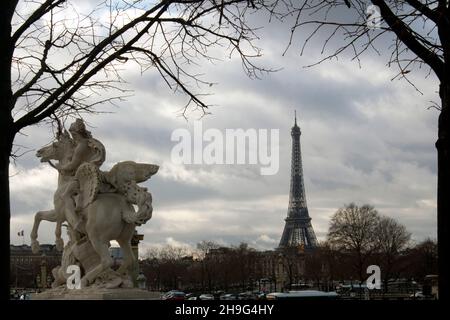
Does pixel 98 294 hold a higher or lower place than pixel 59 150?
lower

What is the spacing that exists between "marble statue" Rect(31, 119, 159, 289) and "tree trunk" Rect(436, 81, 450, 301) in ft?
22.7

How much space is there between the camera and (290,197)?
135 metres

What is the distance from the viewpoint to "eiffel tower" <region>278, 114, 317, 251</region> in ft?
433

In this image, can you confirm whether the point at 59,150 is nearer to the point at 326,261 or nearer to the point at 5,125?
the point at 5,125

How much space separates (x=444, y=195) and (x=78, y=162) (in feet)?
26.8

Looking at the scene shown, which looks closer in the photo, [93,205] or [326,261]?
[93,205]

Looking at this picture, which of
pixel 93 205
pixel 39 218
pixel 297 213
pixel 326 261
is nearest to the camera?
pixel 93 205

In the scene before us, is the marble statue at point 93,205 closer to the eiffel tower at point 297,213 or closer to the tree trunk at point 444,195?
the tree trunk at point 444,195

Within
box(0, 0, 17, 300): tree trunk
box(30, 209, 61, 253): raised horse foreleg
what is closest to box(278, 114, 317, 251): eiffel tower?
box(30, 209, 61, 253): raised horse foreleg

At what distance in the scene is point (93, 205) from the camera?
12.8m

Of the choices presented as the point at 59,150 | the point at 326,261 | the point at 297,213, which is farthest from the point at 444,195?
the point at 297,213
